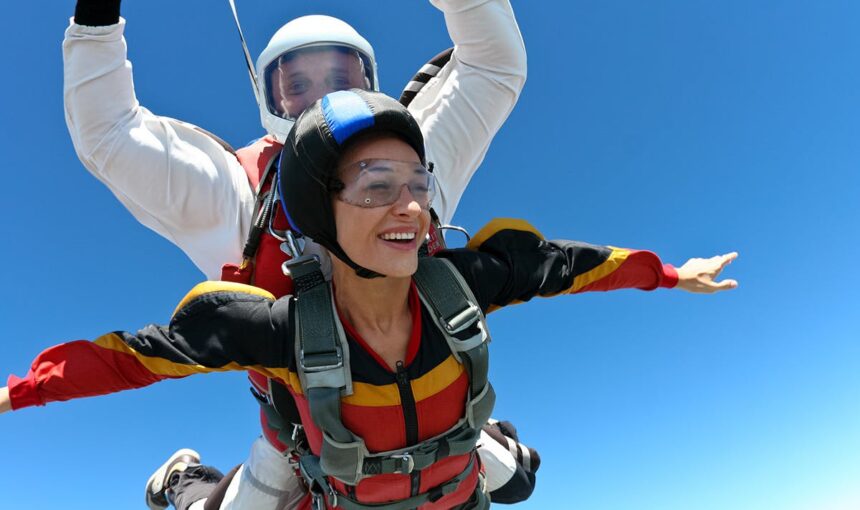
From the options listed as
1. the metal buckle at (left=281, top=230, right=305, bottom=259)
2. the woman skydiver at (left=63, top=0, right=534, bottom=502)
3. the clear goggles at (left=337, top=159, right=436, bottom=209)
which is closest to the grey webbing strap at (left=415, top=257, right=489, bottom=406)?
the clear goggles at (left=337, top=159, right=436, bottom=209)

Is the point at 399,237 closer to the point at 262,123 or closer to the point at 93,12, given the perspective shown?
the point at 262,123

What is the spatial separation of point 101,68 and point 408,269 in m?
1.37

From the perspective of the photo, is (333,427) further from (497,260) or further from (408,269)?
(497,260)

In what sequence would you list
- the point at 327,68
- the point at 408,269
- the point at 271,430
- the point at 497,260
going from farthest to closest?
the point at 271,430, the point at 327,68, the point at 497,260, the point at 408,269

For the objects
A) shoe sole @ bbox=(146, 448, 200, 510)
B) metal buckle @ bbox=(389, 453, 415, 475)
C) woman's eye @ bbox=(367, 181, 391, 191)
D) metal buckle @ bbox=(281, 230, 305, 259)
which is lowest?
shoe sole @ bbox=(146, 448, 200, 510)

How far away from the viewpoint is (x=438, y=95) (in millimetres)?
2752

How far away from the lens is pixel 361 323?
199cm

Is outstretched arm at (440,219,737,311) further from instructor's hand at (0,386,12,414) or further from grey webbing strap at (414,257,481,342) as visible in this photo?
instructor's hand at (0,386,12,414)

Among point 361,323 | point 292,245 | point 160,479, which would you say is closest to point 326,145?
point 292,245

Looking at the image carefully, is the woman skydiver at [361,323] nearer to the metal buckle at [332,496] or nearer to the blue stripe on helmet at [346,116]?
the blue stripe on helmet at [346,116]

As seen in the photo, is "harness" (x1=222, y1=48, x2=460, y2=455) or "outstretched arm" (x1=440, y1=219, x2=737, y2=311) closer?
"outstretched arm" (x1=440, y1=219, x2=737, y2=311)

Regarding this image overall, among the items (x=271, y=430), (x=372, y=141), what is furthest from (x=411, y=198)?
(x=271, y=430)

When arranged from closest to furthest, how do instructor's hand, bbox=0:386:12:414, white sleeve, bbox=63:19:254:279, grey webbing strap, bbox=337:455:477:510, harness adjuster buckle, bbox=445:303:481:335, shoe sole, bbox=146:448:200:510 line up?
instructor's hand, bbox=0:386:12:414, harness adjuster buckle, bbox=445:303:481:335, white sleeve, bbox=63:19:254:279, grey webbing strap, bbox=337:455:477:510, shoe sole, bbox=146:448:200:510

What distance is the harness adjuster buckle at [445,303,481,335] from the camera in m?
1.92
